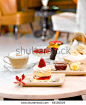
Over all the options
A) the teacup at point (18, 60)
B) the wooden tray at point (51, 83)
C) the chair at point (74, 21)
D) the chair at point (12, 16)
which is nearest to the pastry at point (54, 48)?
the teacup at point (18, 60)

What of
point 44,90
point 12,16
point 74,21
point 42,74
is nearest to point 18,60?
point 42,74

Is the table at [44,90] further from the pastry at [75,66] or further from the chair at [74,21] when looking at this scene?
the chair at [74,21]

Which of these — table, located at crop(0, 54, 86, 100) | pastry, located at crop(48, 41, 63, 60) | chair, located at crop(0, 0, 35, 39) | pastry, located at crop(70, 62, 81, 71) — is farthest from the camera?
chair, located at crop(0, 0, 35, 39)

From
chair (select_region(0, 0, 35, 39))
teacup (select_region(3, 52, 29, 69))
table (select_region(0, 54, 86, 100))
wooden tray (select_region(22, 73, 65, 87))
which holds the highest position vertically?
chair (select_region(0, 0, 35, 39))

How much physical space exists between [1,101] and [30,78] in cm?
25

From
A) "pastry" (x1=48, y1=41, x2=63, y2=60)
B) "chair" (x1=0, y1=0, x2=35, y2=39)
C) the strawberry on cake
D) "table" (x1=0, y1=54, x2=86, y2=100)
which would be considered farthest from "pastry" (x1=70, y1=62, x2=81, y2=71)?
"chair" (x1=0, y1=0, x2=35, y2=39)

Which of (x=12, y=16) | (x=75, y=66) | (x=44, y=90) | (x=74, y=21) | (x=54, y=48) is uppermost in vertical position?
(x=12, y=16)

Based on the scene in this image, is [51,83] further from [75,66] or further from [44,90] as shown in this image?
[75,66]

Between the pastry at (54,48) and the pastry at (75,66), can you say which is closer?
the pastry at (75,66)

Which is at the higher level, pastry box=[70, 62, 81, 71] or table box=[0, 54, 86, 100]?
pastry box=[70, 62, 81, 71]

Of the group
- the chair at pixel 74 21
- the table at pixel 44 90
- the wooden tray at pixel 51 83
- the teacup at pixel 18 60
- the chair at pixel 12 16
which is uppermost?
the chair at pixel 12 16

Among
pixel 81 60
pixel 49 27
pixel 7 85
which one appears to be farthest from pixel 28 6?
pixel 7 85

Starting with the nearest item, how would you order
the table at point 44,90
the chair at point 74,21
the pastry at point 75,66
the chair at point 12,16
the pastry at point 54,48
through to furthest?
the table at point 44,90, the pastry at point 75,66, the pastry at point 54,48, the chair at point 74,21, the chair at point 12,16

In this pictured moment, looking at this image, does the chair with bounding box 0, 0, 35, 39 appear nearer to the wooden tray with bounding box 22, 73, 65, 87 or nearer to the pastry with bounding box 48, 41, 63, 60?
the pastry with bounding box 48, 41, 63, 60
